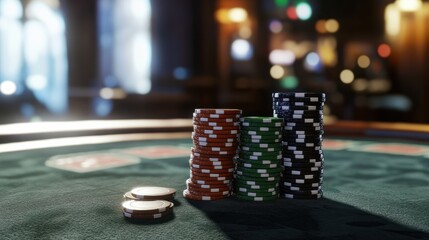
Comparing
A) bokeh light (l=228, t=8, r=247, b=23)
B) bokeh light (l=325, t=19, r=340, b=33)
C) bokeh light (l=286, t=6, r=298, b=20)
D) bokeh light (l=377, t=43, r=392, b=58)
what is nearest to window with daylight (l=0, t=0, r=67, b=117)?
bokeh light (l=228, t=8, r=247, b=23)

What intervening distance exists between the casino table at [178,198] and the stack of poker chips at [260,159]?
0.10m

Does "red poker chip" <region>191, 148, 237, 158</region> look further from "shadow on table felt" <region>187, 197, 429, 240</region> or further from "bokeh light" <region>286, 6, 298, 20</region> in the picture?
"bokeh light" <region>286, 6, 298, 20</region>

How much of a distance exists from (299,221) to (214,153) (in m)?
0.79

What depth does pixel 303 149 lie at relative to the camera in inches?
127

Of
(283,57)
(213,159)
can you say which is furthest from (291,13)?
(213,159)

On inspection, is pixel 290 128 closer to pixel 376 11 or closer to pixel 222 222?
pixel 222 222

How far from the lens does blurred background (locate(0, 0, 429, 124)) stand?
33.6ft

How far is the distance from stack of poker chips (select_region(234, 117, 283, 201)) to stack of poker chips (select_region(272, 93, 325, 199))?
0.11 metres

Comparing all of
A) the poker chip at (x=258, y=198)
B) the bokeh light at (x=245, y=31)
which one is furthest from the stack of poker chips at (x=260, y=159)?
the bokeh light at (x=245, y=31)

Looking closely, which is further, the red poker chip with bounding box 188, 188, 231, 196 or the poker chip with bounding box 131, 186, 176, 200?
the red poker chip with bounding box 188, 188, 231, 196

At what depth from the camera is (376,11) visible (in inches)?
511

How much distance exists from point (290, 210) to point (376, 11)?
11447mm

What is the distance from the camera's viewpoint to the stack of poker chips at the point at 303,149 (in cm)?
323

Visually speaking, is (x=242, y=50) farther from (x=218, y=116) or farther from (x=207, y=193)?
(x=207, y=193)
